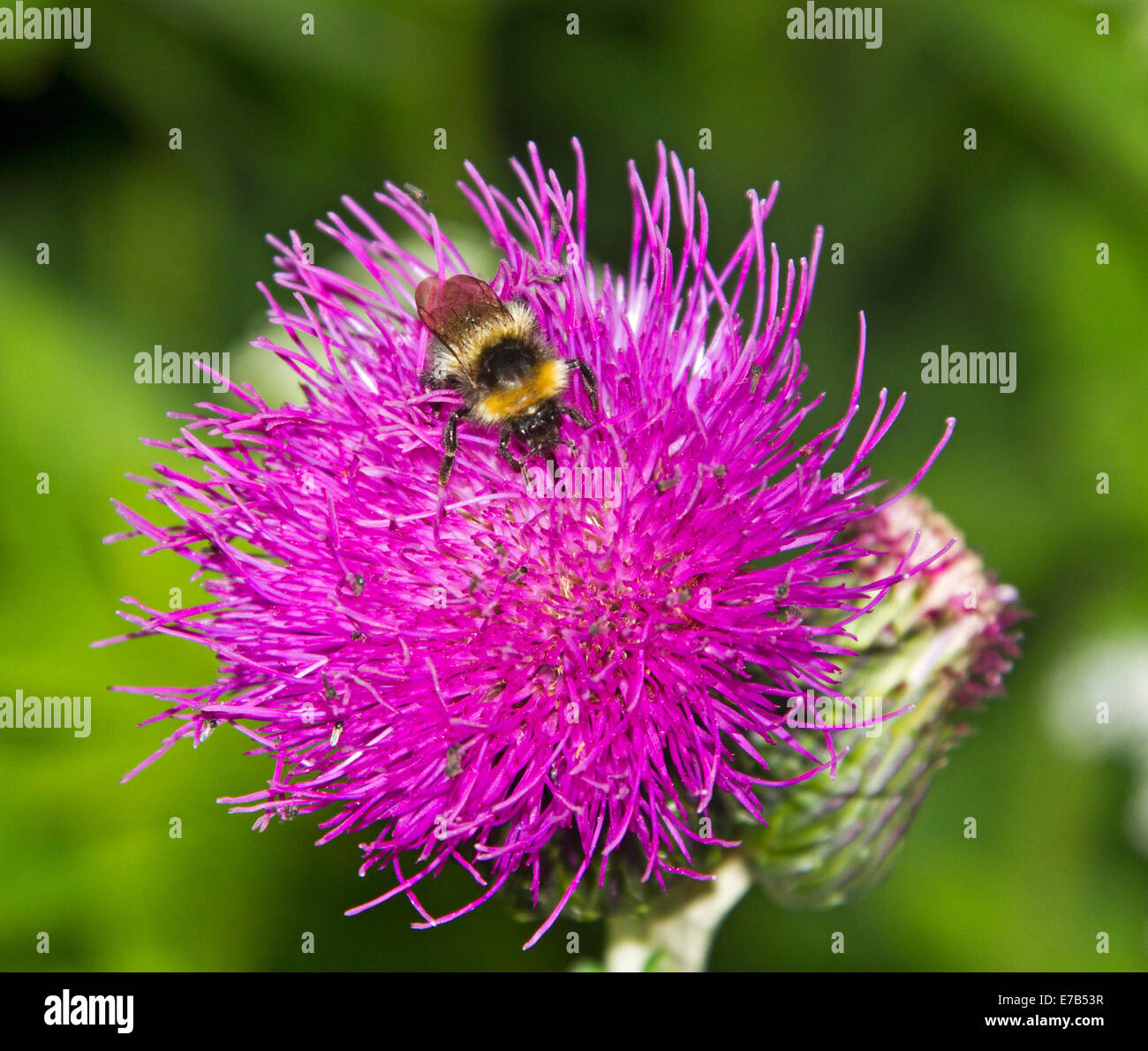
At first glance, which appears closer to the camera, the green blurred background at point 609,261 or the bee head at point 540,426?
the bee head at point 540,426

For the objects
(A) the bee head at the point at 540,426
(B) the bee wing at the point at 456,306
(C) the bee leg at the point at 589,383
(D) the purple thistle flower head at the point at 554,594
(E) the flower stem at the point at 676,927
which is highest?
(B) the bee wing at the point at 456,306

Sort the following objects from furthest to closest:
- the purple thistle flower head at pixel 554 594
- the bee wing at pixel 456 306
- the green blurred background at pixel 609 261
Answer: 1. the green blurred background at pixel 609 261
2. the bee wing at pixel 456 306
3. the purple thistle flower head at pixel 554 594

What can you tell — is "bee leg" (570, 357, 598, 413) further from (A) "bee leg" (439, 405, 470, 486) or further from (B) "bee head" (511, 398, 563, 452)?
(A) "bee leg" (439, 405, 470, 486)

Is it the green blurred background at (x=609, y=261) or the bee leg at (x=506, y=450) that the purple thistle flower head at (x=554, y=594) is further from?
the green blurred background at (x=609, y=261)

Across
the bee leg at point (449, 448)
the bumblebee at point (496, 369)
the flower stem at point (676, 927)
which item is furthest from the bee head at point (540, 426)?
the flower stem at point (676, 927)

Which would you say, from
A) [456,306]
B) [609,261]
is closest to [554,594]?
[456,306]

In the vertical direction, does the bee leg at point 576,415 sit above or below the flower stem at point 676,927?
above

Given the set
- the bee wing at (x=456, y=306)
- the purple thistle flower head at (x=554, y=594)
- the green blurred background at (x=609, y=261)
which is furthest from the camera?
the green blurred background at (x=609, y=261)
